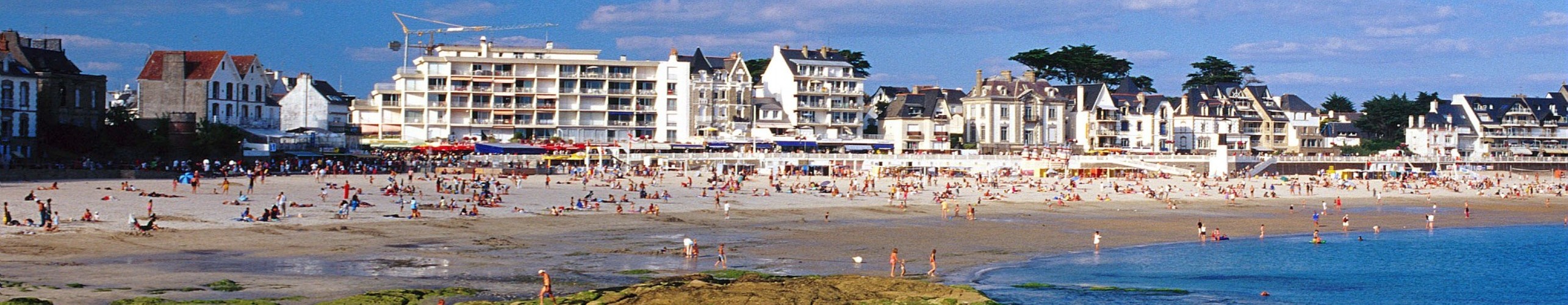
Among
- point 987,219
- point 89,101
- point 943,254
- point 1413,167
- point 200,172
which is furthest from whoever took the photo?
point 1413,167

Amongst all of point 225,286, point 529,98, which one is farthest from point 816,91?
point 225,286

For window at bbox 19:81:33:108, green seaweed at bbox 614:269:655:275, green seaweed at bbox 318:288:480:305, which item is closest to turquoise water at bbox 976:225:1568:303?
green seaweed at bbox 614:269:655:275

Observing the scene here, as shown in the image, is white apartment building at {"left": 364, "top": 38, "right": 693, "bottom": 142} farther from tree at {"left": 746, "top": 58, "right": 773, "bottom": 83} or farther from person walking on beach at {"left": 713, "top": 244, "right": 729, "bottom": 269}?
person walking on beach at {"left": 713, "top": 244, "right": 729, "bottom": 269}

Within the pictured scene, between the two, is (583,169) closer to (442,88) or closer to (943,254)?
(442,88)

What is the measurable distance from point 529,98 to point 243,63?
66.7ft

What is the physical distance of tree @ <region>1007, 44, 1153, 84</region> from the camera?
11694 centimetres

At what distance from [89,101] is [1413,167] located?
7127 cm

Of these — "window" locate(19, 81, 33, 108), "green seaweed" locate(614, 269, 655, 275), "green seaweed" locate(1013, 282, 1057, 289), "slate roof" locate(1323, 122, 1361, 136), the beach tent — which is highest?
"slate roof" locate(1323, 122, 1361, 136)

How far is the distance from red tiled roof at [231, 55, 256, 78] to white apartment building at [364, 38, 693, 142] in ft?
50.3

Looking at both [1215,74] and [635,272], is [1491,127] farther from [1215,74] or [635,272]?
[635,272]

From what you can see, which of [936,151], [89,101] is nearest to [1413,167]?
[936,151]

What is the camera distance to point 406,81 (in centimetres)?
9012

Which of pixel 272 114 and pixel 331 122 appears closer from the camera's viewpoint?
pixel 272 114

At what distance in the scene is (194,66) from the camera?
7181 centimetres
